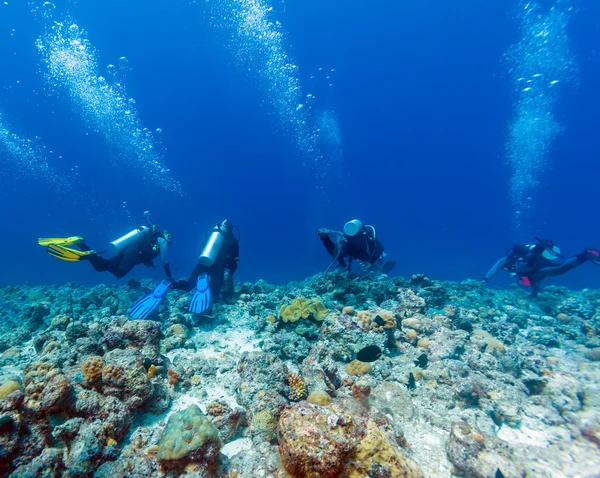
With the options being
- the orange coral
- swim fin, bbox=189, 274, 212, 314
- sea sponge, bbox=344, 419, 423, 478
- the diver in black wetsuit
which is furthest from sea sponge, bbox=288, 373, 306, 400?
the diver in black wetsuit

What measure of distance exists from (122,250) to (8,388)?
24.0 feet

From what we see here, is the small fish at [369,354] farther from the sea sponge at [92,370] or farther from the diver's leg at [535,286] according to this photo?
the diver's leg at [535,286]

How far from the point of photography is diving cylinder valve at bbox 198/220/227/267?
895cm

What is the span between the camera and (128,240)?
33.0 ft

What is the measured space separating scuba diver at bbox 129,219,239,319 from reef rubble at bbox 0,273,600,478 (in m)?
0.70

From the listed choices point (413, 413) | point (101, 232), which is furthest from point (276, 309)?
point (101, 232)

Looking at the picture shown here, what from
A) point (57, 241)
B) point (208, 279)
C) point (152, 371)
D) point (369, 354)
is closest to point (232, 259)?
point (208, 279)

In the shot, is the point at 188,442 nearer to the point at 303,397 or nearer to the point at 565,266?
the point at 303,397

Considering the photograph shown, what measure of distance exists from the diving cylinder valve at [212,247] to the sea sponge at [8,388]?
5634 millimetres

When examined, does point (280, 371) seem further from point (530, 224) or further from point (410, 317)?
point (530, 224)

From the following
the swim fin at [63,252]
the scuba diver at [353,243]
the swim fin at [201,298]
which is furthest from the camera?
the scuba diver at [353,243]

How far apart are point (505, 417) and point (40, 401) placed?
20.2ft

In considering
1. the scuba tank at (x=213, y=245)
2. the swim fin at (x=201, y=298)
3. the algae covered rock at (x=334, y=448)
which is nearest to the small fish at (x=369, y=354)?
the algae covered rock at (x=334, y=448)

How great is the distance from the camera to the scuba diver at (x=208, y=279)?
310 inches
